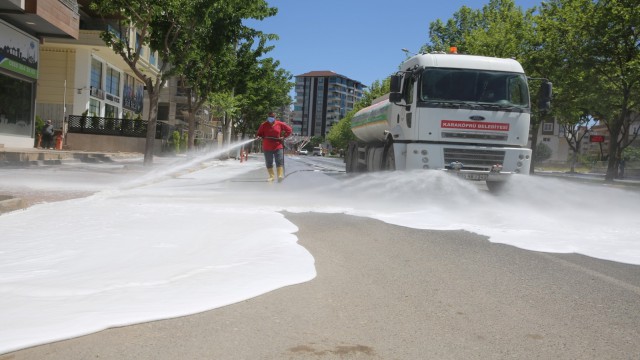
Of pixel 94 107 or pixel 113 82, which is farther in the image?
pixel 113 82

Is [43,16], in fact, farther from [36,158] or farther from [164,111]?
[164,111]

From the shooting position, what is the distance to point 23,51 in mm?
21672

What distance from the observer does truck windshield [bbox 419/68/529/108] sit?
36.1 ft

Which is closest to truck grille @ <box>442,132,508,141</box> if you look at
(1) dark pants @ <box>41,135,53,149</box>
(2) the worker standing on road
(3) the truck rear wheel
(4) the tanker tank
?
(4) the tanker tank

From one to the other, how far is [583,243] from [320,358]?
4.79m

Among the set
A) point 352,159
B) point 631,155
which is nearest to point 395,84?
point 352,159

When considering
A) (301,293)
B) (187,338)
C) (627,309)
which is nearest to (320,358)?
(187,338)

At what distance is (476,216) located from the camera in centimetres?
866

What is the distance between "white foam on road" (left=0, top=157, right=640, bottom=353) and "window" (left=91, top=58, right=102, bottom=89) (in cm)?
2128

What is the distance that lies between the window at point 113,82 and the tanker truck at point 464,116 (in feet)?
93.8

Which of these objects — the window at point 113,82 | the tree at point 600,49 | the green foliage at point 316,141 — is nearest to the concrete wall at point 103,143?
the window at point 113,82

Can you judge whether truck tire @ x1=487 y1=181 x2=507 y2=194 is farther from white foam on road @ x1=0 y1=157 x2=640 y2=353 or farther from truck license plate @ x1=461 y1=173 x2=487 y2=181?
truck license plate @ x1=461 y1=173 x2=487 y2=181

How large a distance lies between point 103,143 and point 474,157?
84.1ft

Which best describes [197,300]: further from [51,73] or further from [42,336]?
[51,73]
